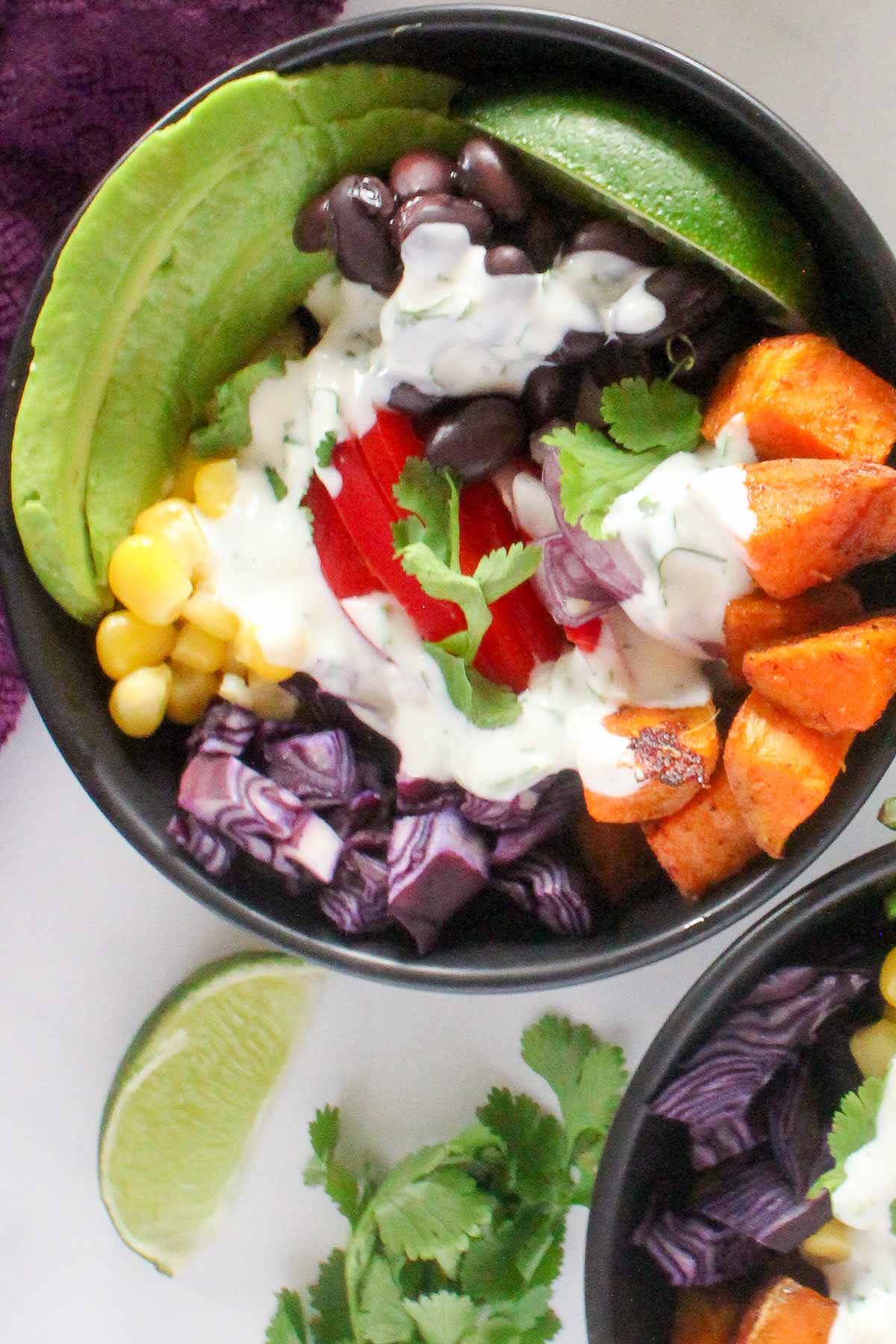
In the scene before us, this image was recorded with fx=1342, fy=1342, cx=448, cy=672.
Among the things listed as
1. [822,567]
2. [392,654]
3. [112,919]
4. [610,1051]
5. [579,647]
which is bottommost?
[112,919]

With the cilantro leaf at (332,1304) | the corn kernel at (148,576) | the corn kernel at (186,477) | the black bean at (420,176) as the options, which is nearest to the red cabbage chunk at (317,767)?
the corn kernel at (148,576)

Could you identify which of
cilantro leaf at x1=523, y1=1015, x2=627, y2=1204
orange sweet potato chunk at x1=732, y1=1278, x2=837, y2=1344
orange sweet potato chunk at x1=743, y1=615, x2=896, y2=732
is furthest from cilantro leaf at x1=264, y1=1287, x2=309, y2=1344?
orange sweet potato chunk at x1=743, y1=615, x2=896, y2=732

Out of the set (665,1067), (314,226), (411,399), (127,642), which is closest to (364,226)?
(314,226)

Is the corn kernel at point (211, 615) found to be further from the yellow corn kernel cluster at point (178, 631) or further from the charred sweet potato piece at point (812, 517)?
the charred sweet potato piece at point (812, 517)

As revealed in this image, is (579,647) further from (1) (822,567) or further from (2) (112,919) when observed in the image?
(2) (112,919)

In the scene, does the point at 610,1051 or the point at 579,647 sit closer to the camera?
the point at 579,647

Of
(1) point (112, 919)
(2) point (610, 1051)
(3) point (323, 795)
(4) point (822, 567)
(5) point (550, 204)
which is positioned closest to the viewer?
(4) point (822, 567)

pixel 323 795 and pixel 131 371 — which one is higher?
pixel 131 371

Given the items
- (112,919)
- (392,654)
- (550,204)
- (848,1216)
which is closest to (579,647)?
(392,654)
